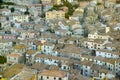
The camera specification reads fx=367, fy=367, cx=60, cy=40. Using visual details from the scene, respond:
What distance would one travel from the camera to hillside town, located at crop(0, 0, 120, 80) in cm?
2452

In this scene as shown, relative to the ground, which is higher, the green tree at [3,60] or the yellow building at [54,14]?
the yellow building at [54,14]

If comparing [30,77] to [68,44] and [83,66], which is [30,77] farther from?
[68,44]

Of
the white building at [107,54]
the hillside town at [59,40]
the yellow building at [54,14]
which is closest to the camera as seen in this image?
the hillside town at [59,40]

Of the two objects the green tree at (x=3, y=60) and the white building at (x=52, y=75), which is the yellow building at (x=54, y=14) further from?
the white building at (x=52, y=75)

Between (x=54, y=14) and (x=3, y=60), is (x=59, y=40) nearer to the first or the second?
(x=3, y=60)

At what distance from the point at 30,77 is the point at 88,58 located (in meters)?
7.11

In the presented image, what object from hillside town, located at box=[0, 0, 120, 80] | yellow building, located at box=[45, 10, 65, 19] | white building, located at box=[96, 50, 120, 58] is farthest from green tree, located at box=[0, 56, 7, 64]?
yellow building, located at box=[45, 10, 65, 19]

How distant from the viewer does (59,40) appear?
1243 inches

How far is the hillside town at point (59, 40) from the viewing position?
24.5m

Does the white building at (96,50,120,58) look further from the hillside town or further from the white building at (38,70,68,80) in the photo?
the white building at (38,70,68,80)

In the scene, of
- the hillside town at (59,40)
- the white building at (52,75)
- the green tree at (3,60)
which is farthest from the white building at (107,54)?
the green tree at (3,60)

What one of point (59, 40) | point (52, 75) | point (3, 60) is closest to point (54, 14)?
point (59, 40)

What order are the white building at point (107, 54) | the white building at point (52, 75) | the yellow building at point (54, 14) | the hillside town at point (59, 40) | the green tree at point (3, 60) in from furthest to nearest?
the yellow building at point (54, 14)
the white building at point (107, 54)
the green tree at point (3, 60)
the hillside town at point (59, 40)
the white building at point (52, 75)

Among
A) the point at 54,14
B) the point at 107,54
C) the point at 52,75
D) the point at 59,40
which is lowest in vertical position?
the point at 107,54
